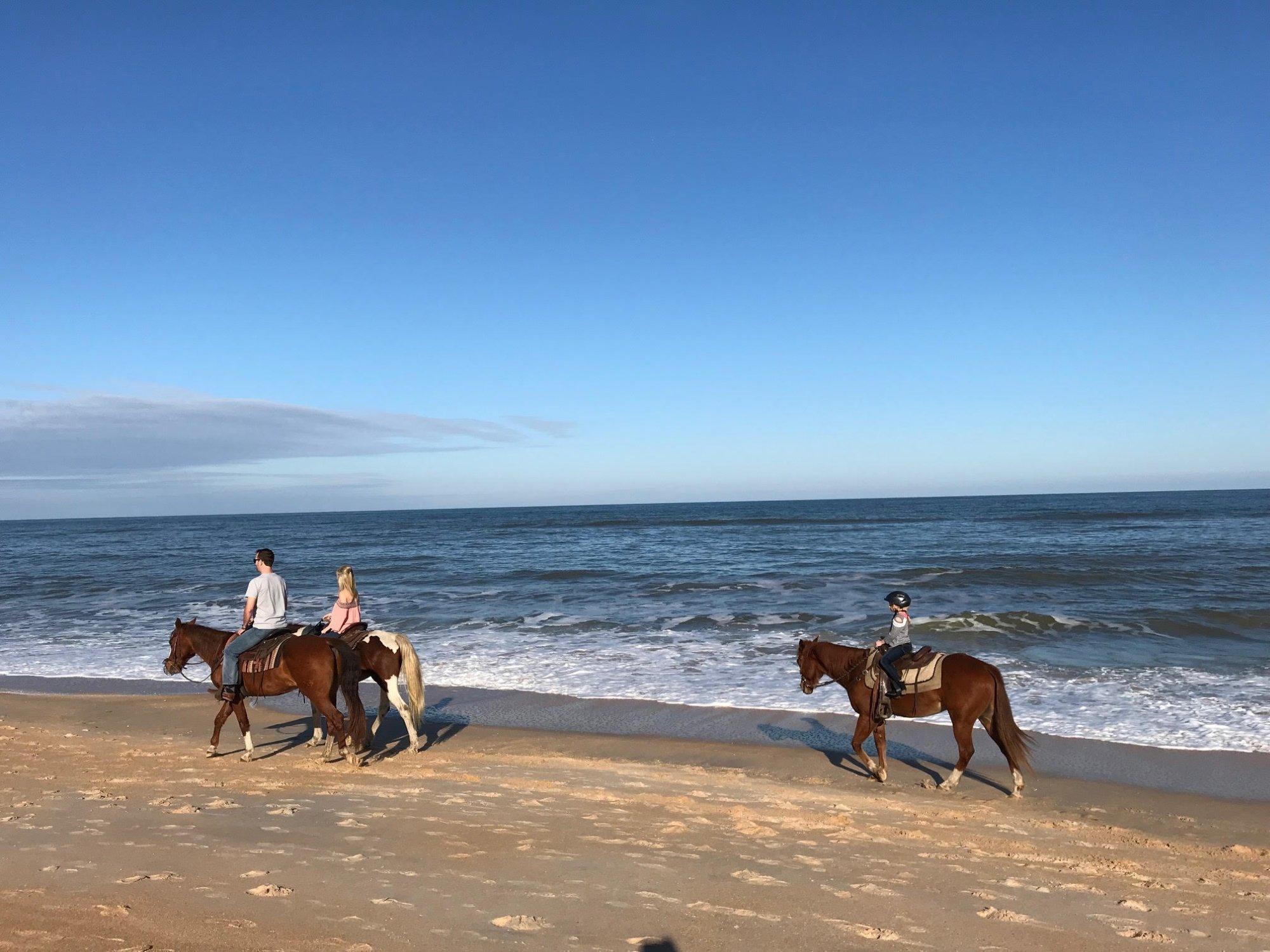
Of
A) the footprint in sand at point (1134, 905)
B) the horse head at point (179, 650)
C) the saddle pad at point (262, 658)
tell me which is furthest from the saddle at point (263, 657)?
the footprint in sand at point (1134, 905)

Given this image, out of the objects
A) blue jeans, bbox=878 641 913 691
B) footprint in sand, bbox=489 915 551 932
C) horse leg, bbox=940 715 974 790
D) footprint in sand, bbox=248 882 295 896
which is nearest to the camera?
footprint in sand, bbox=489 915 551 932

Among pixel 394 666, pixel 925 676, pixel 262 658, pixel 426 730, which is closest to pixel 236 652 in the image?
pixel 262 658

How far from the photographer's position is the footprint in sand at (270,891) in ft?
15.1

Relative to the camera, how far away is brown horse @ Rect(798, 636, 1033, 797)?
7.41m

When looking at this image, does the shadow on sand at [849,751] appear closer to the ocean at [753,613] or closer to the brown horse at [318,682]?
the ocean at [753,613]

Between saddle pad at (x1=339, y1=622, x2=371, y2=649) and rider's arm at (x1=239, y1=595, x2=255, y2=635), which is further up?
rider's arm at (x1=239, y1=595, x2=255, y2=635)

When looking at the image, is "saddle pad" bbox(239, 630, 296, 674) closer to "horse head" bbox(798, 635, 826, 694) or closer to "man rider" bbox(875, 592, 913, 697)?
"horse head" bbox(798, 635, 826, 694)

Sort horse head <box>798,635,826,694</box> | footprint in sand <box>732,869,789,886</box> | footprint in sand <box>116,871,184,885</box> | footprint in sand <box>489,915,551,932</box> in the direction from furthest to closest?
horse head <box>798,635,826,694</box>, footprint in sand <box>732,869,789,886</box>, footprint in sand <box>116,871,184,885</box>, footprint in sand <box>489,915,551,932</box>

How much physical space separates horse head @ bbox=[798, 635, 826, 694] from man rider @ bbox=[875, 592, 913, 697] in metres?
0.73

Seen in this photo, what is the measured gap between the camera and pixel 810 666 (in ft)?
27.4

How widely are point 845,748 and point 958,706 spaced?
1887mm

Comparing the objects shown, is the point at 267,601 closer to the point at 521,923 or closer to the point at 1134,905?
the point at 521,923

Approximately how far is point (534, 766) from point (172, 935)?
448 cm

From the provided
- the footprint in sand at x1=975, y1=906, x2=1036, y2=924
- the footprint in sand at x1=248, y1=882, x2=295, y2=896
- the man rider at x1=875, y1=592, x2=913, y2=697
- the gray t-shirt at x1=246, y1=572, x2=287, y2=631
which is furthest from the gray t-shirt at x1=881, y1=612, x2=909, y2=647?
the gray t-shirt at x1=246, y1=572, x2=287, y2=631
